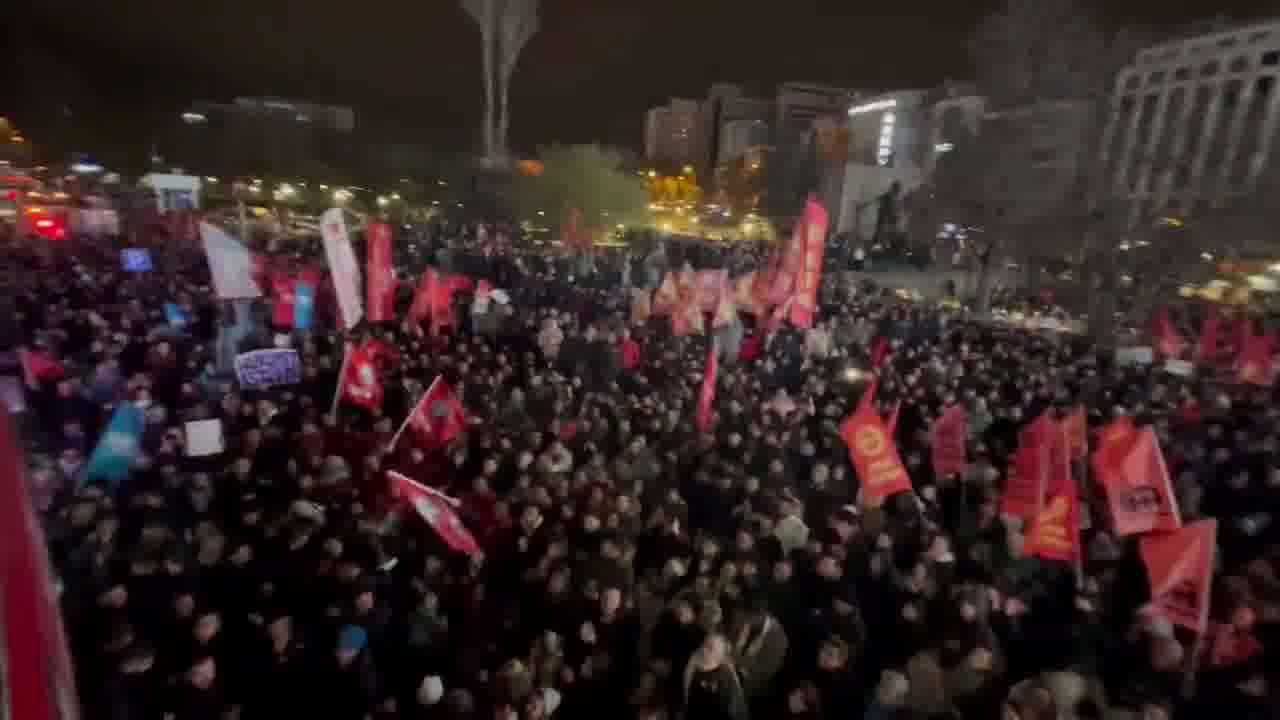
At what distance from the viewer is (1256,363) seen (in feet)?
40.5

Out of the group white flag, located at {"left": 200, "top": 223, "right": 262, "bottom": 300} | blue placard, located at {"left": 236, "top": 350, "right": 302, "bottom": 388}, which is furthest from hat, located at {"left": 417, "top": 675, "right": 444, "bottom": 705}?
white flag, located at {"left": 200, "top": 223, "right": 262, "bottom": 300}

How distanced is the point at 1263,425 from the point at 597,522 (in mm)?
7872

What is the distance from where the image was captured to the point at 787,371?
12.3m

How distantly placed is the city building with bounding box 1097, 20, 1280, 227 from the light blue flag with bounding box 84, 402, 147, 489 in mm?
35143

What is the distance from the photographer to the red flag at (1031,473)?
6465 millimetres

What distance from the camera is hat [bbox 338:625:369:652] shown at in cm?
463

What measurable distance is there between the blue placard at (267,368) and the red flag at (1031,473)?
7009 mm

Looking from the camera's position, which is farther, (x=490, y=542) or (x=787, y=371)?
(x=787, y=371)

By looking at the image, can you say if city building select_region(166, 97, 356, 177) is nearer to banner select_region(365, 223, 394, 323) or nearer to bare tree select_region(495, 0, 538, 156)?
bare tree select_region(495, 0, 538, 156)

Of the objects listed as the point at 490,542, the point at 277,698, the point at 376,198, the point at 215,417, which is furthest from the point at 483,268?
the point at 376,198

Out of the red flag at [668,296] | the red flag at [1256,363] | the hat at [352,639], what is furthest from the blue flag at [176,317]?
the red flag at [1256,363]

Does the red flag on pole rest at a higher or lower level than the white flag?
lower

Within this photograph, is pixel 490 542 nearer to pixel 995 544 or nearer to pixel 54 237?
pixel 995 544

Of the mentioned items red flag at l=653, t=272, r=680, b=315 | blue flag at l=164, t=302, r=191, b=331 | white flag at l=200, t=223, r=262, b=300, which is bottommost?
blue flag at l=164, t=302, r=191, b=331
